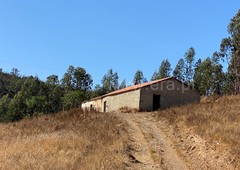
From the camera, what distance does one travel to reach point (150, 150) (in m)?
13.7

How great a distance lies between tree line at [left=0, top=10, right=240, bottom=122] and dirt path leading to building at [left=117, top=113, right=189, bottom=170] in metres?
36.3

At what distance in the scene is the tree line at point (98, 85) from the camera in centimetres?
5265

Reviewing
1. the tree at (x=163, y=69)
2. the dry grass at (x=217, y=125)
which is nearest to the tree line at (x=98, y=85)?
the tree at (x=163, y=69)

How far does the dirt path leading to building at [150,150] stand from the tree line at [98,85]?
36.3m

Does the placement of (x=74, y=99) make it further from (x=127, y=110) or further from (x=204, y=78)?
(x=127, y=110)

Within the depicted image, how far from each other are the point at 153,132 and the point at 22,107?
2333 inches

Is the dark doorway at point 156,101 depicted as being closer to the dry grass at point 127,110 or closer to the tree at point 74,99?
the dry grass at point 127,110

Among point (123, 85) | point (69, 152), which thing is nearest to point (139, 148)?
point (69, 152)

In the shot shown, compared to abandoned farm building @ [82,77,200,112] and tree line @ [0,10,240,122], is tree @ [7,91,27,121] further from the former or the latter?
abandoned farm building @ [82,77,200,112]

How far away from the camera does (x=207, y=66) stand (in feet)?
209

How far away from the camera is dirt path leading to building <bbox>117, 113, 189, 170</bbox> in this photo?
38.9ft

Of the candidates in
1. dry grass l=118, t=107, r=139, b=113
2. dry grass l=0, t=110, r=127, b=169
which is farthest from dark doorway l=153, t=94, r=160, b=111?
dry grass l=0, t=110, r=127, b=169

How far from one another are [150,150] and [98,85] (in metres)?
66.5

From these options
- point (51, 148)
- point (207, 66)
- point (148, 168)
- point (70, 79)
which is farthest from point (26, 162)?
point (70, 79)
